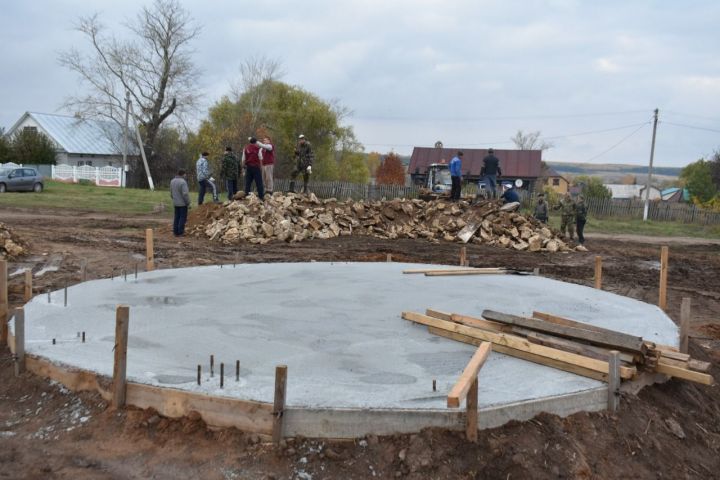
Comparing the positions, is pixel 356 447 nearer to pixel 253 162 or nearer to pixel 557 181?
pixel 253 162

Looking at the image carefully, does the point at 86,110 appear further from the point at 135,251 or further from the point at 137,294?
the point at 137,294

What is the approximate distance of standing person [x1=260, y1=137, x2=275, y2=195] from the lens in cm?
1794

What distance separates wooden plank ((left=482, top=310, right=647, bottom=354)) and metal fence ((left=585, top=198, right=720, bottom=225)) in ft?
97.6

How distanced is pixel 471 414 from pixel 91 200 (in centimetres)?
2563

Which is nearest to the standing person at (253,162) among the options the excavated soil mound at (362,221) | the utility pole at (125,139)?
the excavated soil mound at (362,221)

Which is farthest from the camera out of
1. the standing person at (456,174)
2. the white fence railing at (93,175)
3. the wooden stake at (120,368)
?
the white fence railing at (93,175)

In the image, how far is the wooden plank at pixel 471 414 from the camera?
179 inches

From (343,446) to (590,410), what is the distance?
6.56 ft

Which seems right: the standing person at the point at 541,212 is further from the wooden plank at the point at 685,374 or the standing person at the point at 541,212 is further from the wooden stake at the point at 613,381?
the wooden stake at the point at 613,381

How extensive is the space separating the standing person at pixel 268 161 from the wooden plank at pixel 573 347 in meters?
12.4

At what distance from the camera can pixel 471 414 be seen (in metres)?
4.60

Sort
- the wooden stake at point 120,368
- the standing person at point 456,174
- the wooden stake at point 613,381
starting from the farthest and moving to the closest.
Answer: the standing person at point 456,174
the wooden stake at point 613,381
the wooden stake at point 120,368

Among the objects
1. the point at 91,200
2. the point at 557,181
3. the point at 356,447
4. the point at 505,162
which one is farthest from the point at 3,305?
the point at 557,181

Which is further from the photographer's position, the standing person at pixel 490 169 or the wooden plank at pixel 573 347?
the standing person at pixel 490 169
